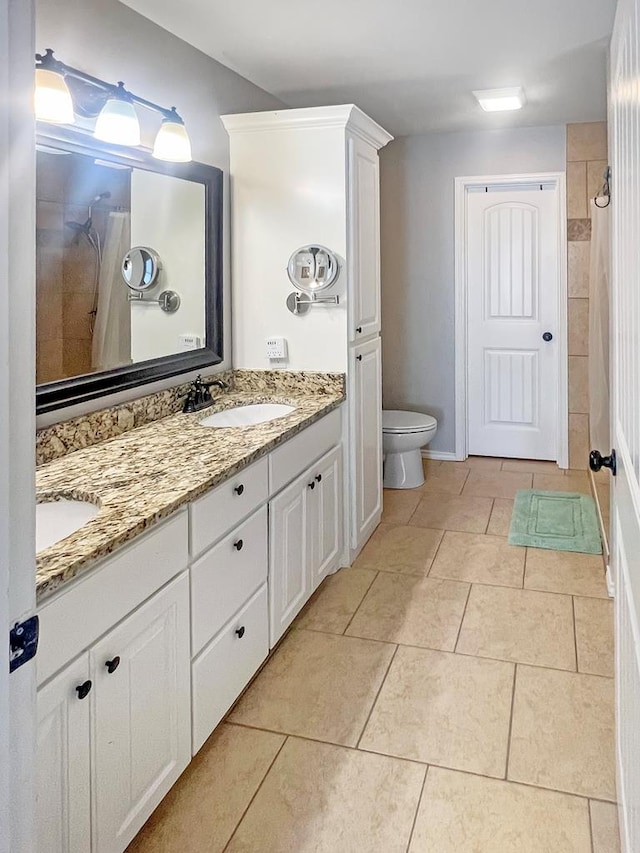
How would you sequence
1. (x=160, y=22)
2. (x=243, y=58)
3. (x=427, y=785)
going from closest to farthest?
(x=427, y=785) → (x=160, y=22) → (x=243, y=58)

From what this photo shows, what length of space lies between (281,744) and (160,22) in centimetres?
251

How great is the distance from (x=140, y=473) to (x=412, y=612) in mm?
1393

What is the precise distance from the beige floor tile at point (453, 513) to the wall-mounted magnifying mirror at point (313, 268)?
→ 1478mm

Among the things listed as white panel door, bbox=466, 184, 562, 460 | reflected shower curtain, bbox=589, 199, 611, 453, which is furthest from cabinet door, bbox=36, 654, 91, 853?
white panel door, bbox=466, 184, 562, 460

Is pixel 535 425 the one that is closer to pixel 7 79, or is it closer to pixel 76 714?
pixel 76 714

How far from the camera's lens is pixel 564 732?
2.07 meters

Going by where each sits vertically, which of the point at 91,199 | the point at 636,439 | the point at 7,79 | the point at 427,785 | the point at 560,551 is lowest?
the point at 427,785

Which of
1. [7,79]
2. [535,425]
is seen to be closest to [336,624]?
[7,79]

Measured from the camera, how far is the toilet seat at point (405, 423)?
432cm

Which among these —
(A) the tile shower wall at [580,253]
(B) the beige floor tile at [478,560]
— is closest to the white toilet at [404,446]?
(B) the beige floor tile at [478,560]

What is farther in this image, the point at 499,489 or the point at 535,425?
the point at 535,425

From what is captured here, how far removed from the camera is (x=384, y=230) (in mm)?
5020

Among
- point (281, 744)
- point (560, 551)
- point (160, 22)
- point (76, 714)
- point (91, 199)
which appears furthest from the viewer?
point (560, 551)

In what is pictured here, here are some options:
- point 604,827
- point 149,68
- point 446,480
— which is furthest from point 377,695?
point 446,480
